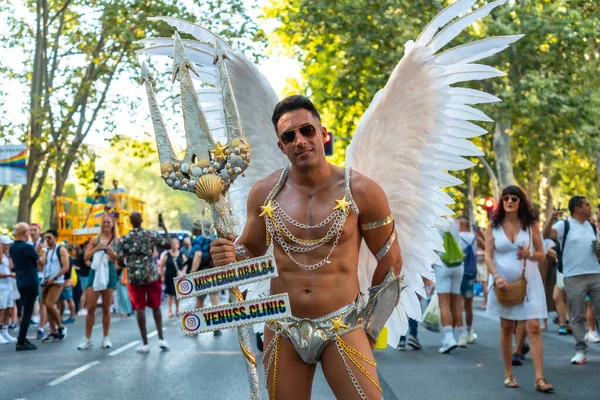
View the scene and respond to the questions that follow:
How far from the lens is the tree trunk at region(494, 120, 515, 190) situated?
94.4ft

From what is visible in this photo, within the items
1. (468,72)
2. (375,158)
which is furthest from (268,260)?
(468,72)

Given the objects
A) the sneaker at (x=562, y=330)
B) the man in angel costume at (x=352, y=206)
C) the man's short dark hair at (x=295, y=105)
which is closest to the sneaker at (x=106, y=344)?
the sneaker at (x=562, y=330)

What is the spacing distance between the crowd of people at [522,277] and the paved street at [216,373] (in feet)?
0.96

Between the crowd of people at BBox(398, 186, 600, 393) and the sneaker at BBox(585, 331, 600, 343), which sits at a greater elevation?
the crowd of people at BBox(398, 186, 600, 393)

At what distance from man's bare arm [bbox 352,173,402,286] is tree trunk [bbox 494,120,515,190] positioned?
79.2 ft

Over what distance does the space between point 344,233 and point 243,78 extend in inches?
66.7

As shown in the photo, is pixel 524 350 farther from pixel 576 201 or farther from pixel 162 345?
pixel 162 345

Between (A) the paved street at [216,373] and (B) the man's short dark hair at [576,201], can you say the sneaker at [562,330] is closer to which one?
(A) the paved street at [216,373]

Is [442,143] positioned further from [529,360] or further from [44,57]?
[44,57]

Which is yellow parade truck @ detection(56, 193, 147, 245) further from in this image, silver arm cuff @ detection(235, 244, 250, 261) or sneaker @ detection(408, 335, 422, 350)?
silver arm cuff @ detection(235, 244, 250, 261)

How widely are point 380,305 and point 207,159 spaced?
3.66ft

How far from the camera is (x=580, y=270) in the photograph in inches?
440

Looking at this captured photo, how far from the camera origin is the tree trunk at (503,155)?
28766mm

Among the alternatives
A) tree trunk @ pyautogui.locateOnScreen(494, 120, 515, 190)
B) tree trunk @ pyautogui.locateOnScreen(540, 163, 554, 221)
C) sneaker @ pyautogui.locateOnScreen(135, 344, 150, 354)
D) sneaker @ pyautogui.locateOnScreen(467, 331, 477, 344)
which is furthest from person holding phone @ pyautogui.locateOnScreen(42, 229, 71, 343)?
tree trunk @ pyautogui.locateOnScreen(540, 163, 554, 221)
